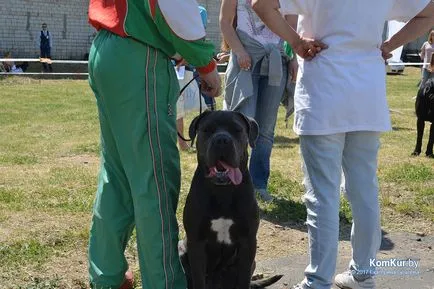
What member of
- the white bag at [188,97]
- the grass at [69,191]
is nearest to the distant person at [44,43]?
the grass at [69,191]

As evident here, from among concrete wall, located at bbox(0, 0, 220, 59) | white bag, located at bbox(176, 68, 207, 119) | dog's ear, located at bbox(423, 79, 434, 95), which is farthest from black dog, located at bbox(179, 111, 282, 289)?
concrete wall, located at bbox(0, 0, 220, 59)

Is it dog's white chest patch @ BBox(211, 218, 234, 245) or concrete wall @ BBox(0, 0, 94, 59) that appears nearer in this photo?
dog's white chest patch @ BBox(211, 218, 234, 245)

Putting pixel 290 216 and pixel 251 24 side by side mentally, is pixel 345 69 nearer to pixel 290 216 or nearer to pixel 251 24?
pixel 251 24

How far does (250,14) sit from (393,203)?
2311mm

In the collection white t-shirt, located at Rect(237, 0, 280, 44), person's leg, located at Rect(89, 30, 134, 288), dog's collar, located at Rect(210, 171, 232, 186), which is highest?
white t-shirt, located at Rect(237, 0, 280, 44)

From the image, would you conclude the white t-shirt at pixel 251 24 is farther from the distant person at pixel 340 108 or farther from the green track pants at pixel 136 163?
the green track pants at pixel 136 163

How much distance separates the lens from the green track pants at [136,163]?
3271mm

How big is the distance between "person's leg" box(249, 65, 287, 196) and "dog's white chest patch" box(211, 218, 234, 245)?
85.4 inches

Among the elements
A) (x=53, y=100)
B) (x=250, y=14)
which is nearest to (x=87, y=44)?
(x=53, y=100)

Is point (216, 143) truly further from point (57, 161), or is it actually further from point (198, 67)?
point (57, 161)

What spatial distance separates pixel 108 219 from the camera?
3.58m

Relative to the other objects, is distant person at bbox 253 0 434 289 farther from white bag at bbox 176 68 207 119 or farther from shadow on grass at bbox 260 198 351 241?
white bag at bbox 176 68 207 119

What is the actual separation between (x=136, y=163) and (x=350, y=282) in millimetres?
1498

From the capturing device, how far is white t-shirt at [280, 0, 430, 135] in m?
3.29
